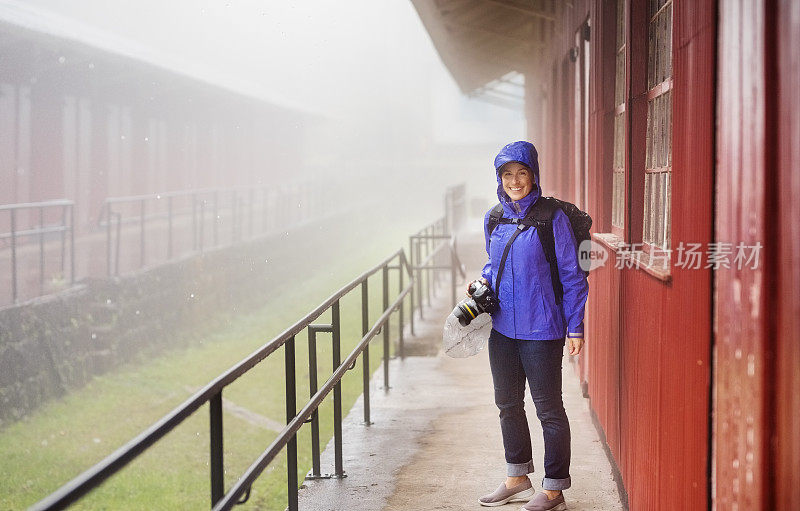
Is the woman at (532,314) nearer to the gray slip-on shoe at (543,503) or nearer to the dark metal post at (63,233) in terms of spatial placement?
the gray slip-on shoe at (543,503)

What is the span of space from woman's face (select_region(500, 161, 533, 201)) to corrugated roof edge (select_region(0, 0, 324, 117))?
11.4 metres

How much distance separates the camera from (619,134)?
5.09m

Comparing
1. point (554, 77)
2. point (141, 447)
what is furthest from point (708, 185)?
point (554, 77)

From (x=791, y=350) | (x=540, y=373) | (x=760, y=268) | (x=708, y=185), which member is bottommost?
(x=540, y=373)

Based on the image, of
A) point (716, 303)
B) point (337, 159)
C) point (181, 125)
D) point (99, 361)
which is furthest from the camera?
point (337, 159)

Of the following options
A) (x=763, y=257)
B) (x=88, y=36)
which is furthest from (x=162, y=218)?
(x=763, y=257)

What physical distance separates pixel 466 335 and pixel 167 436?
39.4 ft

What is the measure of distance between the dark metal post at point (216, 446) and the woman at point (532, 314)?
152cm

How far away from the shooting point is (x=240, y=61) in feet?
185

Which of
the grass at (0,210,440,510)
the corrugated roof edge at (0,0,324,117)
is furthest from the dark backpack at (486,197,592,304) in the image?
the corrugated roof edge at (0,0,324,117)

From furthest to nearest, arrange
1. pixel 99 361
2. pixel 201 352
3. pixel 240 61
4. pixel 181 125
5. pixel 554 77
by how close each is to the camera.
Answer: pixel 240 61 → pixel 181 125 → pixel 201 352 → pixel 99 361 → pixel 554 77

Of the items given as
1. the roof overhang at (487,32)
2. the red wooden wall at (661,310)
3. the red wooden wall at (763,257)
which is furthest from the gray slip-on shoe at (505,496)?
the roof overhang at (487,32)

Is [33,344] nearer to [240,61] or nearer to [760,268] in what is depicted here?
[760,268]

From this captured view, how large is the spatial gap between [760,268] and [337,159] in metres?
66.6
